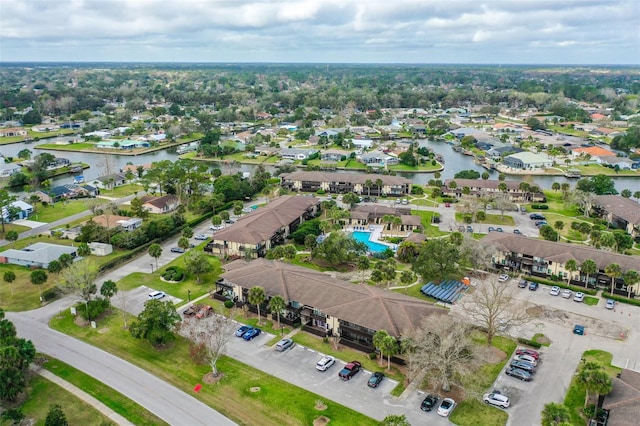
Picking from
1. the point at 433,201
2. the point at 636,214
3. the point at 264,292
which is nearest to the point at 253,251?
the point at 264,292

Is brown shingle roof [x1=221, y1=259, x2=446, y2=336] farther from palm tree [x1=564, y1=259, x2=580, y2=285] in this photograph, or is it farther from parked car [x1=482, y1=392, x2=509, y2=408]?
palm tree [x1=564, y1=259, x2=580, y2=285]

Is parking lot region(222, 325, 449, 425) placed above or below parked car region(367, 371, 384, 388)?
below

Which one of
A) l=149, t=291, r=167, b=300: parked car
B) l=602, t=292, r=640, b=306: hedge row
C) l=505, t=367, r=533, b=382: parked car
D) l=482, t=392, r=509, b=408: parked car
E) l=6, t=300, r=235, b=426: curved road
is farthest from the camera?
l=149, t=291, r=167, b=300: parked car

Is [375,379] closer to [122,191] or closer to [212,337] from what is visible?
[212,337]

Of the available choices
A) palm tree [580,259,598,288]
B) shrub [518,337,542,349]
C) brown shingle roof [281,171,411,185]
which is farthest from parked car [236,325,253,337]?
brown shingle roof [281,171,411,185]

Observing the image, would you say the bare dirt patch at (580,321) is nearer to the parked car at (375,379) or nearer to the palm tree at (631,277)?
the palm tree at (631,277)

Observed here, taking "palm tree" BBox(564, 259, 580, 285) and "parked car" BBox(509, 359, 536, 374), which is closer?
"parked car" BBox(509, 359, 536, 374)
